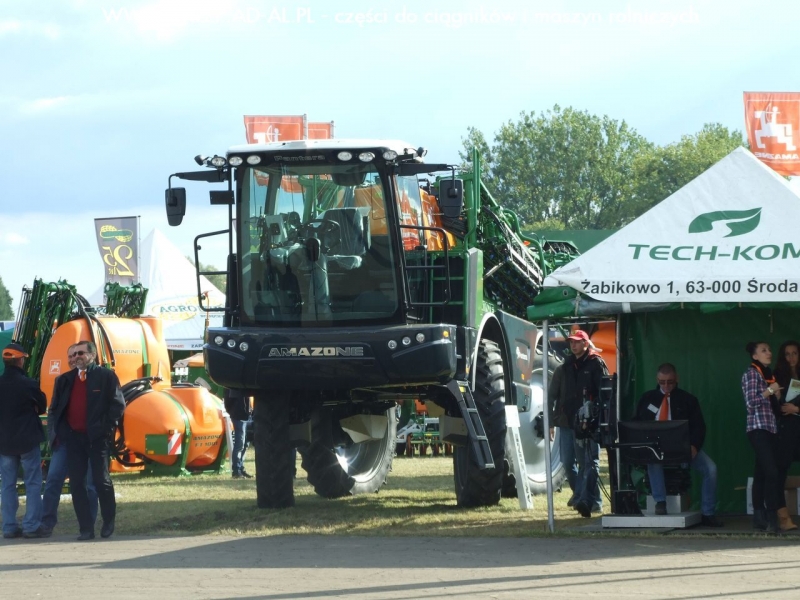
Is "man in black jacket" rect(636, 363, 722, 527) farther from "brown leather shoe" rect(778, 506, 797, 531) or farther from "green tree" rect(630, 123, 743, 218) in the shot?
"green tree" rect(630, 123, 743, 218)

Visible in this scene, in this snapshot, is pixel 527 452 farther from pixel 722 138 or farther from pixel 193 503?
pixel 722 138

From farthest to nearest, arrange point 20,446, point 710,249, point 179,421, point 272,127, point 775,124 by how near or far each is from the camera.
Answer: point 272,127
point 775,124
point 179,421
point 20,446
point 710,249

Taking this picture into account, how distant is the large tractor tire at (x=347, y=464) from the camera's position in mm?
14562

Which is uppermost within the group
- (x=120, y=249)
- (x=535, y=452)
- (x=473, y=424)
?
(x=120, y=249)

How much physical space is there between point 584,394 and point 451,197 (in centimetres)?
265

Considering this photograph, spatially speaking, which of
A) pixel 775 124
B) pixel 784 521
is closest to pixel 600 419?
pixel 784 521

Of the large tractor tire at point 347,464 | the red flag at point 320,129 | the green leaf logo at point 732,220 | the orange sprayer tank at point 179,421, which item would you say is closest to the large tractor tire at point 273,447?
the large tractor tire at point 347,464

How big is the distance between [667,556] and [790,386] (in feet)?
6.97

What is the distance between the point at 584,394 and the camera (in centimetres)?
1241

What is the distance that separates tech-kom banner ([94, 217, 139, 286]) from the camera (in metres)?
30.4

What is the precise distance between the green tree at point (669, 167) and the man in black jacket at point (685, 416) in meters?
67.7

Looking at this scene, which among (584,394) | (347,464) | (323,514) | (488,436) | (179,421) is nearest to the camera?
(584,394)

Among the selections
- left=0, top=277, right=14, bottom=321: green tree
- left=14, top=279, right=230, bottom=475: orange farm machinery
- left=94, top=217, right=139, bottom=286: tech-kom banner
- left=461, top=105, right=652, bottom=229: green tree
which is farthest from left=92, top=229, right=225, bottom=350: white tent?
left=0, top=277, right=14, bottom=321: green tree

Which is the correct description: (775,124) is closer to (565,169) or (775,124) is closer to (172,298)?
(172,298)
